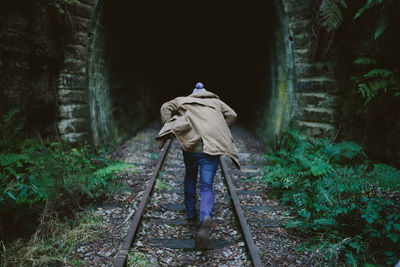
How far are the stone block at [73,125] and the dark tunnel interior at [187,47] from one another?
4.86 ft

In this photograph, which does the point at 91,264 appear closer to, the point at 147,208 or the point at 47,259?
the point at 47,259

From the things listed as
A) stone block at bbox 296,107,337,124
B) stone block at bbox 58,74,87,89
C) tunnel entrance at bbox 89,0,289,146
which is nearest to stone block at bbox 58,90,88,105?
stone block at bbox 58,74,87,89

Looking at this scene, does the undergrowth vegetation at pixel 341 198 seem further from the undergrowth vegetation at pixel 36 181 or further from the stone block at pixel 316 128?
the undergrowth vegetation at pixel 36 181

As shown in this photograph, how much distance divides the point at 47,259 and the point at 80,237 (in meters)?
0.58

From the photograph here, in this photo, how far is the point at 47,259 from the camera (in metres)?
3.11

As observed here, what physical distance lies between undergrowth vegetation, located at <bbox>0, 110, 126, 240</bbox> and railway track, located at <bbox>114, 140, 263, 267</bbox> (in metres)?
0.98

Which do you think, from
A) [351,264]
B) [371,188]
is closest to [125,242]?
[351,264]

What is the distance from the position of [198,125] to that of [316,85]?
400cm

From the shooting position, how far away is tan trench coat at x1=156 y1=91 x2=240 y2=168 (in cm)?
349

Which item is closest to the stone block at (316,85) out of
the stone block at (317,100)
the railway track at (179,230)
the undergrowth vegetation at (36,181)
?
the stone block at (317,100)

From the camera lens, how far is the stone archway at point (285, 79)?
Result: 603cm

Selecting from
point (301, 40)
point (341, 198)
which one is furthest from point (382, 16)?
point (341, 198)

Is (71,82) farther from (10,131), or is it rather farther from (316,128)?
(316,128)

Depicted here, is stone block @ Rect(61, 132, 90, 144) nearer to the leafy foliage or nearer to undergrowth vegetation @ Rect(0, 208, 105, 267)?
undergrowth vegetation @ Rect(0, 208, 105, 267)
